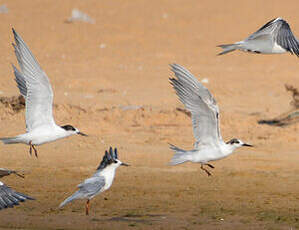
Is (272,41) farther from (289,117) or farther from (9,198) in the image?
(289,117)

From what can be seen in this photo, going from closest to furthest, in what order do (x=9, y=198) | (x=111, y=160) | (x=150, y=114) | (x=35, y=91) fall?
(x=9, y=198)
(x=111, y=160)
(x=35, y=91)
(x=150, y=114)

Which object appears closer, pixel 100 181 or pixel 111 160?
pixel 100 181

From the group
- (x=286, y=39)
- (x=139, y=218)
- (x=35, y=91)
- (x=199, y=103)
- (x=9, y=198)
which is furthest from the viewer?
(x=139, y=218)

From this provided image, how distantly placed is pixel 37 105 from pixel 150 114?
17.0ft

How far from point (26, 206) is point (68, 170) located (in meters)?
1.87

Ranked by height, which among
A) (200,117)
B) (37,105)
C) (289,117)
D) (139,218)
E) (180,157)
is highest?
(289,117)

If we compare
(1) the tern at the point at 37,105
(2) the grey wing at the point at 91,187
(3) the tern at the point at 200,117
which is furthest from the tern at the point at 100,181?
(3) the tern at the point at 200,117

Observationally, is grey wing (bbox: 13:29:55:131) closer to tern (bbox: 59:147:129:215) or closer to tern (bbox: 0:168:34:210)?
tern (bbox: 59:147:129:215)

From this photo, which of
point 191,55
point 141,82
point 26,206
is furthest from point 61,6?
point 26,206

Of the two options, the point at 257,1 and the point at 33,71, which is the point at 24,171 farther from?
the point at 257,1

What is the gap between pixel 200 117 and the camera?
9.24m

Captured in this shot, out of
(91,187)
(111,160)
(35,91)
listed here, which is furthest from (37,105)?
(91,187)

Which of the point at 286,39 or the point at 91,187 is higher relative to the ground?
the point at 286,39

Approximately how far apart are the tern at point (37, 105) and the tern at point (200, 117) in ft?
4.72
